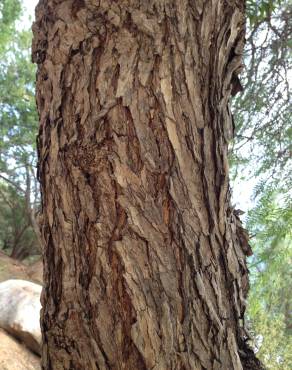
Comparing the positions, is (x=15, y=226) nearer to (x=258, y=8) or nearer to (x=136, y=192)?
(x=258, y=8)

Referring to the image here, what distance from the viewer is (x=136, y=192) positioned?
0.93 m

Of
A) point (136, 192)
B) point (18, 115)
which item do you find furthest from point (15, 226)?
point (136, 192)

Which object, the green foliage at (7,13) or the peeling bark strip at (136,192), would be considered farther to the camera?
the green foliage at (7,13)

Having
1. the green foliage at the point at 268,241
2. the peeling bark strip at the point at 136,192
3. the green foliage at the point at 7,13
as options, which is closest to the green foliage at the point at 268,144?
the green foliage at the point at 268,241

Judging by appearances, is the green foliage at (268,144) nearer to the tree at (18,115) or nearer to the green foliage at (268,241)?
the green foliage at (268,241)

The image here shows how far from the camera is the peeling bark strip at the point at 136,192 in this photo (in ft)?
2.98

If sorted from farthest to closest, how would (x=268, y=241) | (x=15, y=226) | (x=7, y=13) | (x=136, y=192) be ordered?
(x=15, y=226), (x=7, y=13), (x=268, y=241), (x=136, y=192)

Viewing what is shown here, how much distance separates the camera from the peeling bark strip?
91cm

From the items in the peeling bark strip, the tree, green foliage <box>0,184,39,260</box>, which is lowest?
the peeling bark strip

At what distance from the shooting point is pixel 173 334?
901 millimetres

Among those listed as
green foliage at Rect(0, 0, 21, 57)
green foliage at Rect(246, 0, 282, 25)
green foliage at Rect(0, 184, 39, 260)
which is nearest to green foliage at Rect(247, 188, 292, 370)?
green foliage at Rect(246, 0, 282, 25)

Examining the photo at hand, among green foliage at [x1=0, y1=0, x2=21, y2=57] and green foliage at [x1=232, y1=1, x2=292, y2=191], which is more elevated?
green foliage at [x1=0, y1=0, x2=21, y2=57]

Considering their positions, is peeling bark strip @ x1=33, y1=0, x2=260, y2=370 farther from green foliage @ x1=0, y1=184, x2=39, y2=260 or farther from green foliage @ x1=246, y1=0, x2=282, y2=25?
green foliage @ x1=0, y1=184, x2=39, y2=260

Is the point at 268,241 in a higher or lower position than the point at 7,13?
lower
